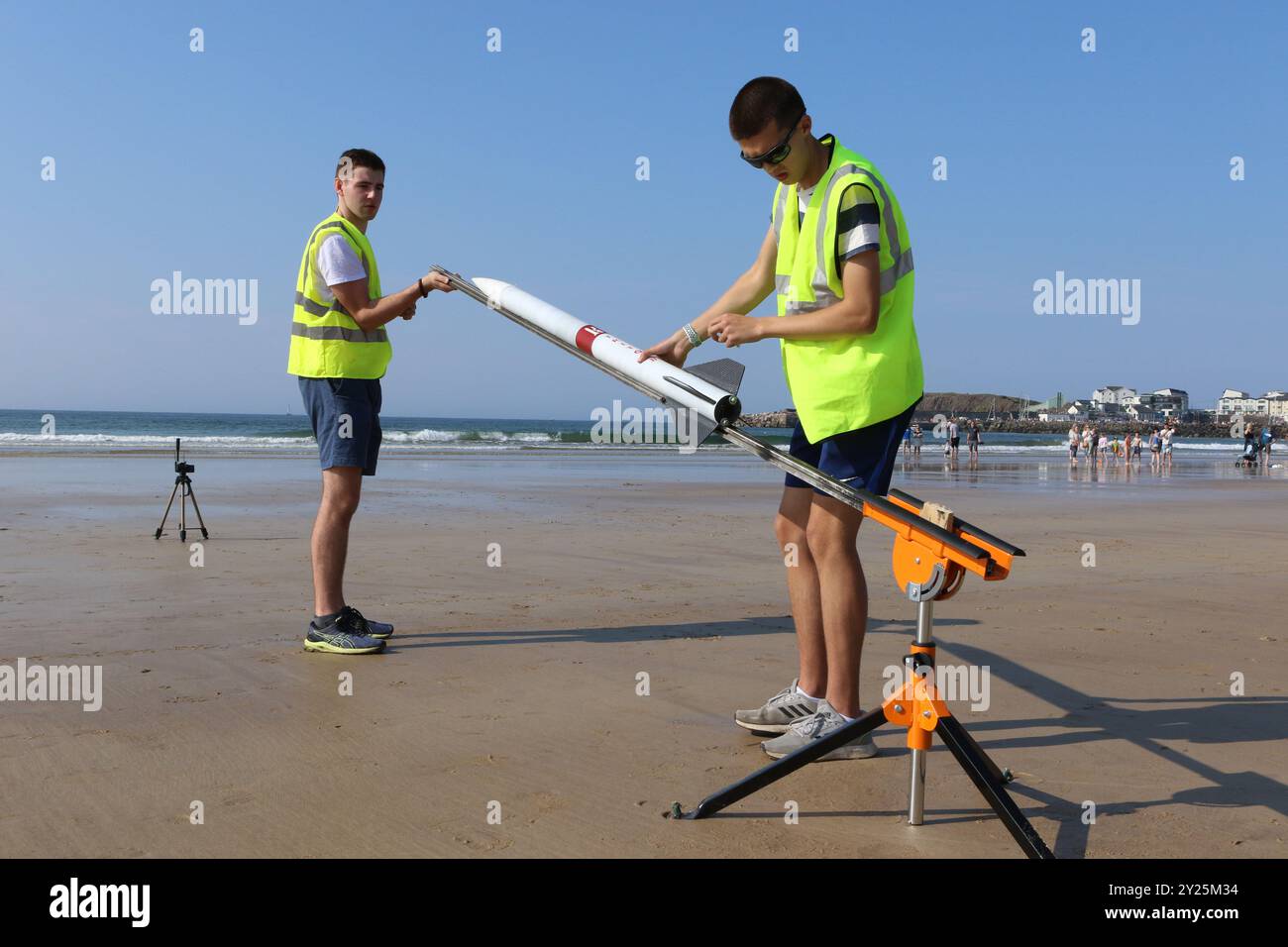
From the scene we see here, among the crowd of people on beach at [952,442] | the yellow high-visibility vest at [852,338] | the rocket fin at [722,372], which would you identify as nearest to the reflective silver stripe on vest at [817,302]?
the yellow high-visibility vest at [852,338]

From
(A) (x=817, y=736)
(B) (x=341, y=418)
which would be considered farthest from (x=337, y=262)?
(A) (x=817, y=736)

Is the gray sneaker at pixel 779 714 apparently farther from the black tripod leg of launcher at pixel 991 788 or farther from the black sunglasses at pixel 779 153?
the black sunglasses at pixel 779 153

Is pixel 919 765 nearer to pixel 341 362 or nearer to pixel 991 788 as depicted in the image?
pixel 991 788

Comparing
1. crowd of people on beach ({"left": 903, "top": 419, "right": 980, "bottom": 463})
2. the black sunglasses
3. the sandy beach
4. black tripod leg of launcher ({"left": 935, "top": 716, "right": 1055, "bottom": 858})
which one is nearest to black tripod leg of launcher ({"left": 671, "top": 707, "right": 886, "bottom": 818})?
the sandy beach

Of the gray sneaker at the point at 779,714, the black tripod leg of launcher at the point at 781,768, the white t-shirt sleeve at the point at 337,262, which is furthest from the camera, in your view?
the white t-shirt sleeve at the point at 337,262

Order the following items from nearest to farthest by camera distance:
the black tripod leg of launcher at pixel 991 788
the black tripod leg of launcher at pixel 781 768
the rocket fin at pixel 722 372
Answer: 1. the black tripod leg of launcher at pixel 991 788
2. the black tripod leg of launcher at pixel 781 768
3. the rocket fin at pixel 722 372

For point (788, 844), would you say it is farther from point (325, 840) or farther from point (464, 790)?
point (325, 840)

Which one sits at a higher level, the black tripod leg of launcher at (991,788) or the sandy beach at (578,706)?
the black tripod leg of launcher at (991,788)

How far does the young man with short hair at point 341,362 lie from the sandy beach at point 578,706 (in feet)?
1.13

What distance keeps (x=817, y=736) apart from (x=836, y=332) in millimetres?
1462

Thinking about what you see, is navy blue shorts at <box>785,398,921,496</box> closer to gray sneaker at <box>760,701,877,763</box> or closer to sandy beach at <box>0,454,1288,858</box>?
gray sneaker at <box>760,701,877,763</box>

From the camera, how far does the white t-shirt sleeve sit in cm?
548

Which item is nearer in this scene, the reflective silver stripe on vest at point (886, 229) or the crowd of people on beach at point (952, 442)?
the reflective silver stripe on vest at point (886, 229)

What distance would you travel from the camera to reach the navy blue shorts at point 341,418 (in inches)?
219
